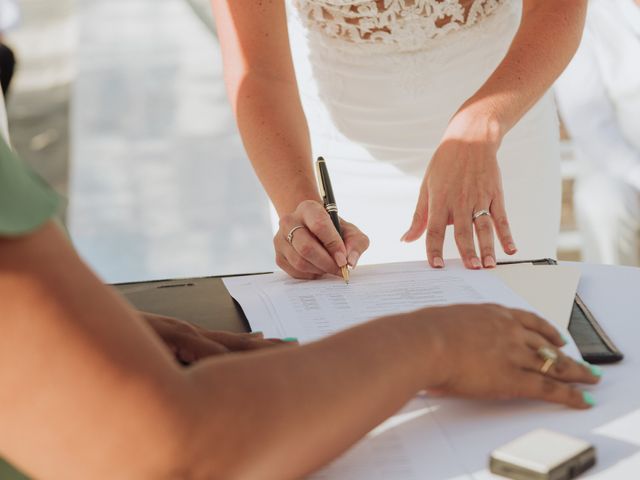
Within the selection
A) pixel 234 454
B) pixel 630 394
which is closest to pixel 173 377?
pixel 234 454

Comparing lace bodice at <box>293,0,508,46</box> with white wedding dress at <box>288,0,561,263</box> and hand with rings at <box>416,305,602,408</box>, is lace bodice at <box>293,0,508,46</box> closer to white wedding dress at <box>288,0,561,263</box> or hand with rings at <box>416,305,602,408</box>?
white wedding dress at <box>288,0,561,263</box>

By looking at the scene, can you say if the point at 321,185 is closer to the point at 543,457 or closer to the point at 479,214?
the point at 479,214

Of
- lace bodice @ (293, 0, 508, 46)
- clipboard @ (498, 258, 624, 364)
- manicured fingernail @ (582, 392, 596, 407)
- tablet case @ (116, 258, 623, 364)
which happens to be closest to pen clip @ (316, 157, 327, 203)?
tablet case @ (116, 258, 623, 364)

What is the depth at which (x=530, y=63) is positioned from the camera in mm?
1937

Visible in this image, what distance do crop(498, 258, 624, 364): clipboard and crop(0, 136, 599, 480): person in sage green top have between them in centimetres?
36

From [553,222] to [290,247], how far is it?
88 centimetres

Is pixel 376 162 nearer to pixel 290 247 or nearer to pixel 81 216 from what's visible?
pixel 290 247

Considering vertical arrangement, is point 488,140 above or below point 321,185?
above

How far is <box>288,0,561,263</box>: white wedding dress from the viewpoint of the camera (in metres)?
2.31

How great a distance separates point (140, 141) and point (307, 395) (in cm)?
528

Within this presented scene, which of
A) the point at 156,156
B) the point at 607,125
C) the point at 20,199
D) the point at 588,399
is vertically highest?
the point at 20,199

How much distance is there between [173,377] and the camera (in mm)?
801

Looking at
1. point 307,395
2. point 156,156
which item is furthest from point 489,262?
point 156,156

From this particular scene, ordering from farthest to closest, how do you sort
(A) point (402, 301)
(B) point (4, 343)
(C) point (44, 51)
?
(C) point (44, 51)
(A) point (402, 301)
(B) point (4, 343)
